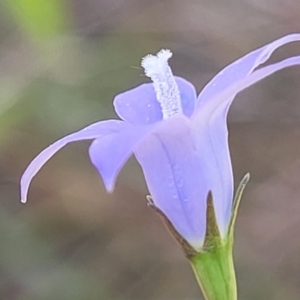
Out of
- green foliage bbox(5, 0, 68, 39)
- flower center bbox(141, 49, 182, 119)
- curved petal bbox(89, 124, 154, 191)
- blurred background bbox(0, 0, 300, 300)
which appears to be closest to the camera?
curved petal bbox(89, 124, 154, 191)

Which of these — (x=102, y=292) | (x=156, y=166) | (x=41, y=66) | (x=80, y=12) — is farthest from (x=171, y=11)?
(x=156, y=166)

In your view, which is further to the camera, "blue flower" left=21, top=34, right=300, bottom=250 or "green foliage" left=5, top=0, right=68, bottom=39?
"green foliage" left=5, top=0, right=68, bottom=39

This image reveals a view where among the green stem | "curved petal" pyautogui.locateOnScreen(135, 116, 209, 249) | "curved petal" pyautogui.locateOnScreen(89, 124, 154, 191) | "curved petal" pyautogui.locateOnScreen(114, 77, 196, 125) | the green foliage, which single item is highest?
the green foliage

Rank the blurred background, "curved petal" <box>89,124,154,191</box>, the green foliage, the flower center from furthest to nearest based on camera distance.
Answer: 1. the blurred background
2. the green foliage
3. the flower center
4. "curved petal" <box>89,124,154,191</box>

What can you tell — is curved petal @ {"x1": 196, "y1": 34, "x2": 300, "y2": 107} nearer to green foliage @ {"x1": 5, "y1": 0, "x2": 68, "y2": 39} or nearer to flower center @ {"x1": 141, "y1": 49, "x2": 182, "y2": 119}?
flower center @ {"x1": 141, "y1": 49, "x2": 182, "y2": 119}

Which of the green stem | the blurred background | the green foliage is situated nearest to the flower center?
the green stem

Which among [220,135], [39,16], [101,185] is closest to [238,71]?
[220,135]

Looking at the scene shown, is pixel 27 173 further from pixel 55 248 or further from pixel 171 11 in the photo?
pixel 171 11
